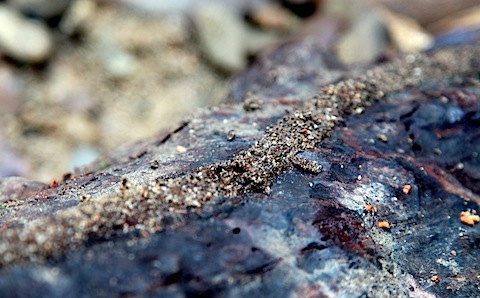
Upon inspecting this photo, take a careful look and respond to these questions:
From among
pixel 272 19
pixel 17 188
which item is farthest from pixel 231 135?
pixel 272 19

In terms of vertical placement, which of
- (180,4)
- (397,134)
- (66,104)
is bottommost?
(66,104)

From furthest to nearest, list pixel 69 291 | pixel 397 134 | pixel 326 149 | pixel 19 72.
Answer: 1. pixel 19 72
2. pixel 397 134
3. pixel 326 149
4. pixel 69 291

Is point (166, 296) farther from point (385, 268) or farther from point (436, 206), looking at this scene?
point (436, 206)

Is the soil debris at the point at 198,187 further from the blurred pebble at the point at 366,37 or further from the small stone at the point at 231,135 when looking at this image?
the blurred pebble at the point at 366,37

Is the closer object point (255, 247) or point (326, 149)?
point (255, 247)

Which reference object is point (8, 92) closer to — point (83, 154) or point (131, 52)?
point (83, 154)

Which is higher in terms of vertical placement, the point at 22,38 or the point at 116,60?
the point at 22,38

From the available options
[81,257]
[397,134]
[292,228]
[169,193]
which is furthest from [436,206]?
[81,257]
